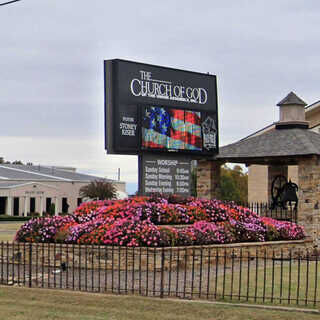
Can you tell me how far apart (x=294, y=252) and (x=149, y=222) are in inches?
209

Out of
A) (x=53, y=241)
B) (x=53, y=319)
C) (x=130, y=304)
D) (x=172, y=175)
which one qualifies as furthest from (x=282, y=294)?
(x=172, y=175)

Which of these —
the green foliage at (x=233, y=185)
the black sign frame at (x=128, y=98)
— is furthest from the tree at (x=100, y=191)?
the black sign frame at (x=128, y=98)

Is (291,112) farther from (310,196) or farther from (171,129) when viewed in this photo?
(171,129)

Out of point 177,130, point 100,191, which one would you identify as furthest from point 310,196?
point 100,191

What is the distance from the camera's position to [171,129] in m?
23.4

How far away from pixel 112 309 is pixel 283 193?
16.1 meters

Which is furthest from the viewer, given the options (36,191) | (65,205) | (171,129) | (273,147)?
(65,205)

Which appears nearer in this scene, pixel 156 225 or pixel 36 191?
pixel 156 225

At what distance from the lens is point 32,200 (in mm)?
78000

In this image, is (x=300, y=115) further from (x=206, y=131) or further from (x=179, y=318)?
(x=179, y=318)

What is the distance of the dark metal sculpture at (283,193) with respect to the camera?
26.7m

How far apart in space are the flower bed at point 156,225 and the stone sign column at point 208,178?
3849mm

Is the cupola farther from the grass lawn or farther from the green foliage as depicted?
the green foliage

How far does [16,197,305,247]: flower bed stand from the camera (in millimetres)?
18234
